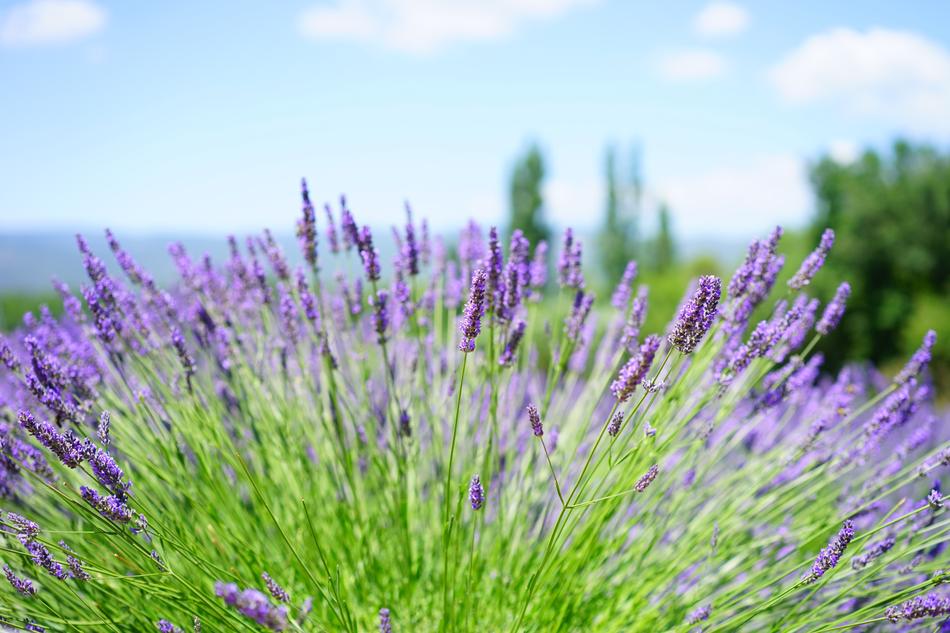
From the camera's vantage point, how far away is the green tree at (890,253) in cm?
1520

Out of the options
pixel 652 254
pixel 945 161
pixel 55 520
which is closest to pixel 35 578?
pixel 55 520

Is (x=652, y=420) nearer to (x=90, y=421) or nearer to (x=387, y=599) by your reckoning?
(x=387, y=599)

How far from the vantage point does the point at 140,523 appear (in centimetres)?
117

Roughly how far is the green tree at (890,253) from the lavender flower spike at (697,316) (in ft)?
53.1

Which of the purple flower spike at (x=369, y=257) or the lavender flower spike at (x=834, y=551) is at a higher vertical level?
the purple flower spike at (x=369, y=257)

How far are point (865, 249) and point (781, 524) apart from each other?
16509 millimetres

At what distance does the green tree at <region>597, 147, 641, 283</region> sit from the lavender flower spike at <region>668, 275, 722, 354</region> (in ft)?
125

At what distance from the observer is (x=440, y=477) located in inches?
87.0

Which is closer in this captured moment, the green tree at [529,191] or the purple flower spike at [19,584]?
the purple flower spike at [19,584]

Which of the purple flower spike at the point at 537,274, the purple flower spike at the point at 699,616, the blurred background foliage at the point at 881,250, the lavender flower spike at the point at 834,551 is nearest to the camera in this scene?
the lavender flower spike at the point at 834,551

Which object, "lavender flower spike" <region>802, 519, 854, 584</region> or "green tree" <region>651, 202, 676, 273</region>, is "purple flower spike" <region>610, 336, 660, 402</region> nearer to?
"lavender flower spike" <region>802, 519, 854, 584</region>

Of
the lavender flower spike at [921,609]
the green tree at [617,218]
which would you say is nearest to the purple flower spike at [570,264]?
the lavender flower spike at [921,609]

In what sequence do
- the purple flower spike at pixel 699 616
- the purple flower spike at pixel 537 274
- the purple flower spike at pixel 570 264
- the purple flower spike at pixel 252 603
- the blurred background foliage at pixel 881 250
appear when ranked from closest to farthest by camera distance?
the purple flower spike at pixel 252 603 → the purple flower spike at pixel 699 616 → the purple flower spike at pixel 570 264 → the purple flower spike at pixel 537 274 → the blurred background foliage at pixel 881 250

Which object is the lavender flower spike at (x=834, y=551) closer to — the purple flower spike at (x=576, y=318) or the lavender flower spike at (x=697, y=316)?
the lavender flower spike at (x=697, y=316)
